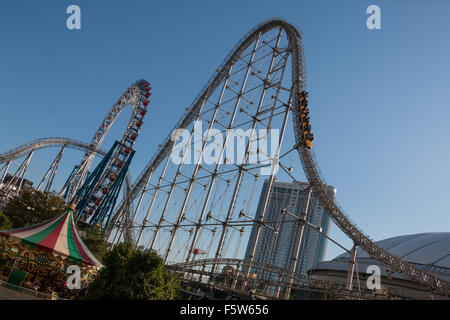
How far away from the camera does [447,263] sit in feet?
96.9

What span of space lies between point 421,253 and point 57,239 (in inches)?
1316

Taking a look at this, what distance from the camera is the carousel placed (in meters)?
12.8

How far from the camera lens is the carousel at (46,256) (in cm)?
1276

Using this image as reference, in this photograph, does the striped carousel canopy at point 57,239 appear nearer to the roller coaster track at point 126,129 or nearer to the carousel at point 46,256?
the carousel at point 46,256

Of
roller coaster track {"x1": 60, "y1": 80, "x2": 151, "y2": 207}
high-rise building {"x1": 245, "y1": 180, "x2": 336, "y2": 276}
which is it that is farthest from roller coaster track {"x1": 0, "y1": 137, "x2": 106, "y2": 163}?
high-rise building {"x1": 245, "y1": 180, "x2": 336, "y2": 276}

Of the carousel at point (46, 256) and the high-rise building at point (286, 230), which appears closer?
the carousel at point (46, 256)

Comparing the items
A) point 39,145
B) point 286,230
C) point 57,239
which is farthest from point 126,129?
point 286,230

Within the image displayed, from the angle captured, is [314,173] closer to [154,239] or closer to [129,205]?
[154,239]

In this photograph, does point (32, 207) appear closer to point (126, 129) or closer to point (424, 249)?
point (126, 129)

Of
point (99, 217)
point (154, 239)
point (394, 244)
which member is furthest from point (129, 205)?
point (394, 244)

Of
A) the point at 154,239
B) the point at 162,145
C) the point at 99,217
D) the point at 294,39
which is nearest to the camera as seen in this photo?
the point at 294,39

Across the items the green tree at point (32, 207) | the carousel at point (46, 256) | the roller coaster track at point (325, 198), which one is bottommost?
the carousel at point (46, 256)

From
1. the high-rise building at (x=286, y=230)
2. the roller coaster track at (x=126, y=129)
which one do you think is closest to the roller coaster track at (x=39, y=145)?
the roller coaster track at (x=126, y=129)
